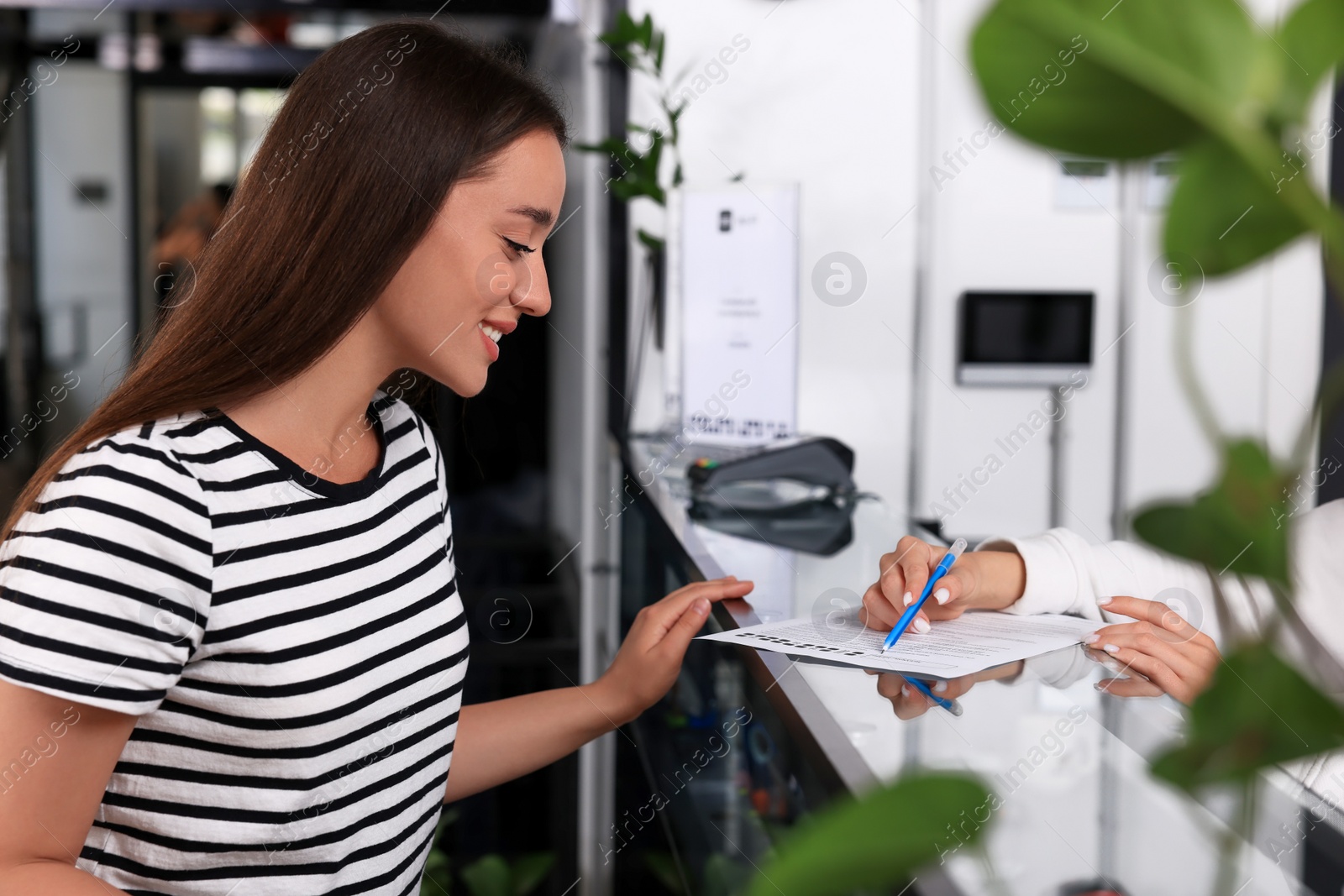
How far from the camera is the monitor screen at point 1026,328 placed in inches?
123

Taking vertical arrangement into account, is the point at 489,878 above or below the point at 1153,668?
below

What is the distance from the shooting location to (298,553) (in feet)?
3.14

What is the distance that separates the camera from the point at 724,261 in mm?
2191

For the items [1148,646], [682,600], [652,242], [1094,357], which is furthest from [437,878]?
[1094,357]

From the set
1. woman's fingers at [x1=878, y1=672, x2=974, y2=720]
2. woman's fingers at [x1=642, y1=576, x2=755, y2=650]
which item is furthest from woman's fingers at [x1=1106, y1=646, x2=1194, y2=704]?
woman's fingers at [x1=642, y1=576, x2=755, y2=650]

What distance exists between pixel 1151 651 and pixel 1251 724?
0.85 metres

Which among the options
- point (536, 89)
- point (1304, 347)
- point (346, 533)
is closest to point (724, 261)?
point (536, 89)

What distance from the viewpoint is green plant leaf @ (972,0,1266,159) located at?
183mm

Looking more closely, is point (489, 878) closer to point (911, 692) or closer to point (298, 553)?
point (298, 553)

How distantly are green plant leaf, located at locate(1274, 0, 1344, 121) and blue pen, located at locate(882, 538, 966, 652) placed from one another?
82 centimetres

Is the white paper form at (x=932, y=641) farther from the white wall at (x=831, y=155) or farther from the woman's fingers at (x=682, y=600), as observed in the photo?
the white wall at (x=831, y=155)

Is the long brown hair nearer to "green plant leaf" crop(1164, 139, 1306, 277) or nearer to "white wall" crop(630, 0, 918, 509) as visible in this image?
"green plant leaf" crop(1164, 139, 1306, 277)

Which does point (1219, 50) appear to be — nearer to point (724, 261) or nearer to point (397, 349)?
point (397, 349)

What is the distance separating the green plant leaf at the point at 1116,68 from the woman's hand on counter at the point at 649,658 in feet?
3.13
